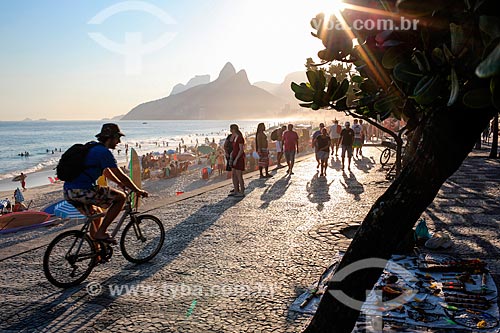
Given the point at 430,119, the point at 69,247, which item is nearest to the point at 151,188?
the point at 69,247

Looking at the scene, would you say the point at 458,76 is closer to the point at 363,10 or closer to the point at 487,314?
the point at 363,10

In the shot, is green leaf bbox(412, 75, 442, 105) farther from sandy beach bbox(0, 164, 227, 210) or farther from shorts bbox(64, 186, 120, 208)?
sandy beach bbox(0, 164, 227, 210)

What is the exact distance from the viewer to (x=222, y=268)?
4957 mm

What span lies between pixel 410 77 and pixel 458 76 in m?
0.16

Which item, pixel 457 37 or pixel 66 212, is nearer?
pixel 457 37

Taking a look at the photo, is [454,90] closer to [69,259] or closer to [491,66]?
[491,66]

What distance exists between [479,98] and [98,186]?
4403 millimetres

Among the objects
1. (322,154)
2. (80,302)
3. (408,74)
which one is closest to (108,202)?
(80,302)

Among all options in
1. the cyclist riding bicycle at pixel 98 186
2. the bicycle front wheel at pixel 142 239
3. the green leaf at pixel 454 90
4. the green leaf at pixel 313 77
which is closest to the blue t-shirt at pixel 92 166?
the cyclist riding bicycle at pixel 98 186

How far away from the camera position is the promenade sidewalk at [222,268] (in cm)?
367

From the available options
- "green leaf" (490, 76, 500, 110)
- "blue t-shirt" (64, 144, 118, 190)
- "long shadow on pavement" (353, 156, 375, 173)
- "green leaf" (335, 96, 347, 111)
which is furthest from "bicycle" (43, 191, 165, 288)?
"long shadow on pavement" (353, 156, 375, 173)

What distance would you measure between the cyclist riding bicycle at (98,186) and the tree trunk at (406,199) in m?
3.31

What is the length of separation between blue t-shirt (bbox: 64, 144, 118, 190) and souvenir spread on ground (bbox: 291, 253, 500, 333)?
2.82m

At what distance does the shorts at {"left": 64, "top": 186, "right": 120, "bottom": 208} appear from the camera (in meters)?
4.50
